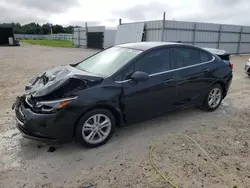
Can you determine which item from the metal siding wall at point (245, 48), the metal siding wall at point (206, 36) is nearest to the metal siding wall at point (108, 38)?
the metal siding wall at point (206, 36)

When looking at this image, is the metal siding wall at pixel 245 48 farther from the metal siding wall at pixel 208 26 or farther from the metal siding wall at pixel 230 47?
the metal siding wall at pixel 208 26

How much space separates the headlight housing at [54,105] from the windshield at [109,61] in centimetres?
77

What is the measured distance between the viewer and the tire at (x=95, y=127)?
9.59ft

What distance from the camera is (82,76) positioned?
304cm

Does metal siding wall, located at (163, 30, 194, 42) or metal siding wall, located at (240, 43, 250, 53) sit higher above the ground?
metal siding wall, located at (163, 30, 194, 42)

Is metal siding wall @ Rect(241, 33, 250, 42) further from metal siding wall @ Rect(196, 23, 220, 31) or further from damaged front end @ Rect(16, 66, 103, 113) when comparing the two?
damaged front end @ Rect(16, 66, 103, 113)

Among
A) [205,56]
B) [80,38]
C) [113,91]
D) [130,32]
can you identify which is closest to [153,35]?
[130,32]

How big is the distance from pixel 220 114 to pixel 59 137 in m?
3.52

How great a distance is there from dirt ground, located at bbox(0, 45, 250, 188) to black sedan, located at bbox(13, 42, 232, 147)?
31cm

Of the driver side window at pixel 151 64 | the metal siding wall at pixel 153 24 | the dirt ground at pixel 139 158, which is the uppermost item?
the metal siding wall at pixel 153 24

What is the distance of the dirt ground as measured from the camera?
2463 mm

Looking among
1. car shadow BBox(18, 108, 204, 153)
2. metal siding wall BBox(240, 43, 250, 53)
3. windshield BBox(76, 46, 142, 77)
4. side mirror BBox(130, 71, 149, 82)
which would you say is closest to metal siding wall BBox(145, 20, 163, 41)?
metal siding wall BBox(240, 43, 250, 53)

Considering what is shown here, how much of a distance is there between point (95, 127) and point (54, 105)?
2.32ft

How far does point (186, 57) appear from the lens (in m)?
4.02
